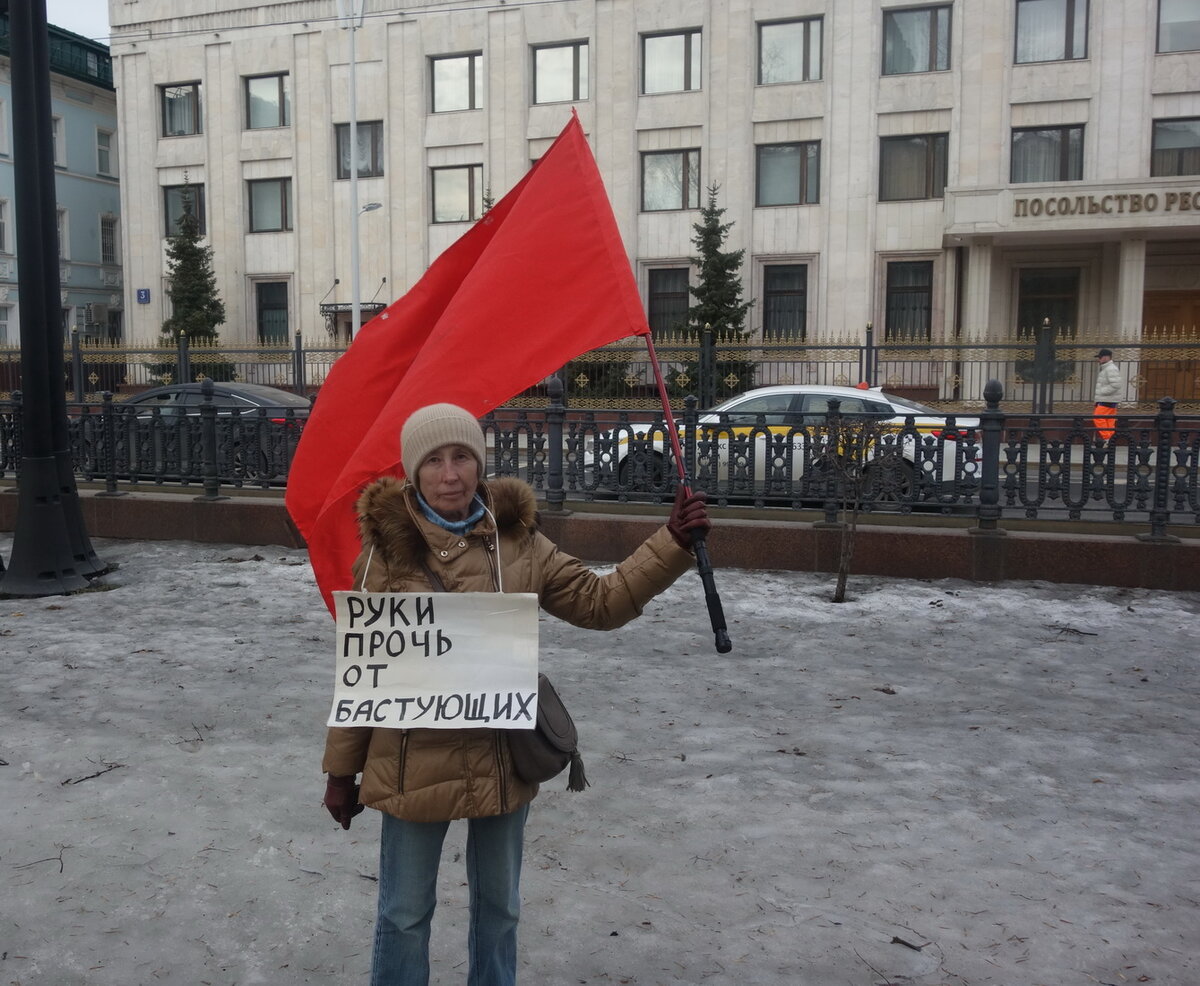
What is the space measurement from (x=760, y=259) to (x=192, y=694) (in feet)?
91.9

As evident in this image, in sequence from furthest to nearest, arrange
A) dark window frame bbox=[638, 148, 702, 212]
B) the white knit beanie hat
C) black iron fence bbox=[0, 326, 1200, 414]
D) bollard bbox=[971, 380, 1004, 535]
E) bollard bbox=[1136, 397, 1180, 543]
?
dark window frame bbox=[638, 148, 702, 212] → black iron fence bbox=[0, 326, 1200, 414] → bollard bbox=[971, 380, 1004, 535] → bollard bbox=[1136, 397, 1180, 543] → the white knit beanie hat

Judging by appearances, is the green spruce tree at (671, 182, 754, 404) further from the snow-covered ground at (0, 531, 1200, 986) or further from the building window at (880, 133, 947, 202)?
the snow-covered ground at (0, 531, 1200, 986)

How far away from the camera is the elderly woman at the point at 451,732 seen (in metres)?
2.83

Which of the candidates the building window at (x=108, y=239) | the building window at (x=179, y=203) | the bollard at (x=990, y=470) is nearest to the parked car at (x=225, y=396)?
the bollard at (x=990, y=470)

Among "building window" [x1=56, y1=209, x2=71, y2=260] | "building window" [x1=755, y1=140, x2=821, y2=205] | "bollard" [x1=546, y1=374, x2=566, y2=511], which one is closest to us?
"bollard" [x1=546, y1=374, x2=566, y2=511]

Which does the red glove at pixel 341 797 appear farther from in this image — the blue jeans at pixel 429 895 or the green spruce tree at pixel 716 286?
the green spruce tree at pixel 716 286

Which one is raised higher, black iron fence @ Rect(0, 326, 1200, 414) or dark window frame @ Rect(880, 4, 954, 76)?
dark window frame @ Rect(880, 4, 954, 76)

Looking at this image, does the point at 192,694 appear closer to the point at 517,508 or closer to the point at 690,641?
the point at 690,641

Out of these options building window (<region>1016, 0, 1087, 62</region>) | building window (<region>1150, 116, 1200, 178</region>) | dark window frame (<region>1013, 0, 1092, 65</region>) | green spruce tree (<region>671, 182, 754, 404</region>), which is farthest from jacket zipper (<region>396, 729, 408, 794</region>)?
building window (<region>1016, 0, 1087, 62</region>)

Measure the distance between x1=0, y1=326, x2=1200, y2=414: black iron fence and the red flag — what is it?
426 inches

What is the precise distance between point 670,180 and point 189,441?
2364 cm

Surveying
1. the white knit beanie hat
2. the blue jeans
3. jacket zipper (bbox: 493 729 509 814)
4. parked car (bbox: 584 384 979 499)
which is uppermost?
the white knit beanie hat

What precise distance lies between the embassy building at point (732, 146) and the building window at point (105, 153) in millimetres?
8534

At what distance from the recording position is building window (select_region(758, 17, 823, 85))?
1238 inches
